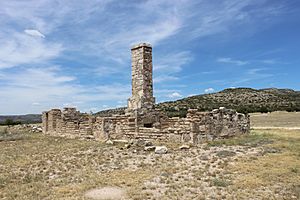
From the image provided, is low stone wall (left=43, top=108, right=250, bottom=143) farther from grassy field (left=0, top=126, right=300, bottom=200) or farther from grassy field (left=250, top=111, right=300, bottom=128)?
grassy field (left=250, top=111, right=300, bottom=128)

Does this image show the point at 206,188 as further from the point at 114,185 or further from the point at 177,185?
the point at 114,185

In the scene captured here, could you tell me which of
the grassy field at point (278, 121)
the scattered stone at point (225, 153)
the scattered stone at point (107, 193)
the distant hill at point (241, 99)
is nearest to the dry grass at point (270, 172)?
the scattered stone at point (225, 153)

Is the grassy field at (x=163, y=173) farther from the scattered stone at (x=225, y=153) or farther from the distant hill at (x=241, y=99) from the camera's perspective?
the distant hill at (x=241, y=99)

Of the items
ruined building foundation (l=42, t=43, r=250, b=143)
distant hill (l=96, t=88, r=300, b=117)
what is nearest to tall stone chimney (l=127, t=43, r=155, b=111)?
ruined building foundation (l=42, t=43, r=250, b=143)

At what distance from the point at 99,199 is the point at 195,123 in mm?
8618

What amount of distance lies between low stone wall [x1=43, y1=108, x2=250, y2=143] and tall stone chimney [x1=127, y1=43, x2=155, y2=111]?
830 millimetres

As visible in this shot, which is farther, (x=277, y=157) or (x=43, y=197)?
(x=277, y=157)

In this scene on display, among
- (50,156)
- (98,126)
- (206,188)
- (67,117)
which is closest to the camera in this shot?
(206,188)

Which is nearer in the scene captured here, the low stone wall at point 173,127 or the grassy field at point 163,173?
the grassy field at point 163,173

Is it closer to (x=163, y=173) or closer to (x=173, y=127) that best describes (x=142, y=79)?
(x=173, y=127)

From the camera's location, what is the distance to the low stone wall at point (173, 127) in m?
15.4

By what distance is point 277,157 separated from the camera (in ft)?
36.8

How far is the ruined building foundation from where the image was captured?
15.5 meters

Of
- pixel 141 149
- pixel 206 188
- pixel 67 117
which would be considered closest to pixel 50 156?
pixel 141 149
